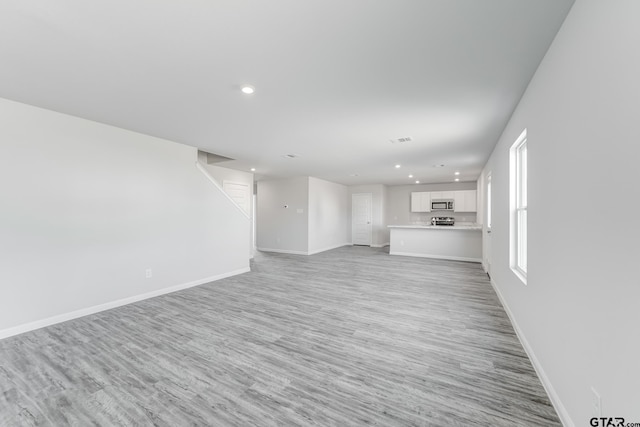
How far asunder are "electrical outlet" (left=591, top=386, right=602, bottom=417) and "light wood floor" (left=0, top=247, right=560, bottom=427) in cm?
47

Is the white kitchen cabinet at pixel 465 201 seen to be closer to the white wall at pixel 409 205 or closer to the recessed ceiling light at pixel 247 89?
the white wall at pixel 409 205

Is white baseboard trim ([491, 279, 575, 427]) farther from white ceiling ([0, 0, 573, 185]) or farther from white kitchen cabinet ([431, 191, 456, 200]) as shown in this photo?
white kitchen cabinet ([431, 191, 456, 200])

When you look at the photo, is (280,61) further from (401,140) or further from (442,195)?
(442,195)

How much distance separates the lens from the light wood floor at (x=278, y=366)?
Result: 67.2 inches

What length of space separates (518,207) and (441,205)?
6.59 metres

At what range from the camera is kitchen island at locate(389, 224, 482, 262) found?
7.00 meters

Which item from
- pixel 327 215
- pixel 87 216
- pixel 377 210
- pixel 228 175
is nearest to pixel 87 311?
pixel 87 216

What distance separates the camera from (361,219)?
10.4 metres

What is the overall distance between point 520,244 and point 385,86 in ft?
7.88

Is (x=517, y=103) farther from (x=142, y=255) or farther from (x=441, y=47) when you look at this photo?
(x=142, y=255)

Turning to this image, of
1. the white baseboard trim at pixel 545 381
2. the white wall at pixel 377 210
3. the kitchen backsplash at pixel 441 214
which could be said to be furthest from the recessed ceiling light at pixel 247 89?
the kitchen backsplash at pixel 441 214

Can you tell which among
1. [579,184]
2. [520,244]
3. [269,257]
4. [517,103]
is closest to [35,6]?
[579,184]

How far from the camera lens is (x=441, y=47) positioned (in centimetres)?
187

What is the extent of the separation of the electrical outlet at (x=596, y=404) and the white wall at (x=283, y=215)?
7021mm
